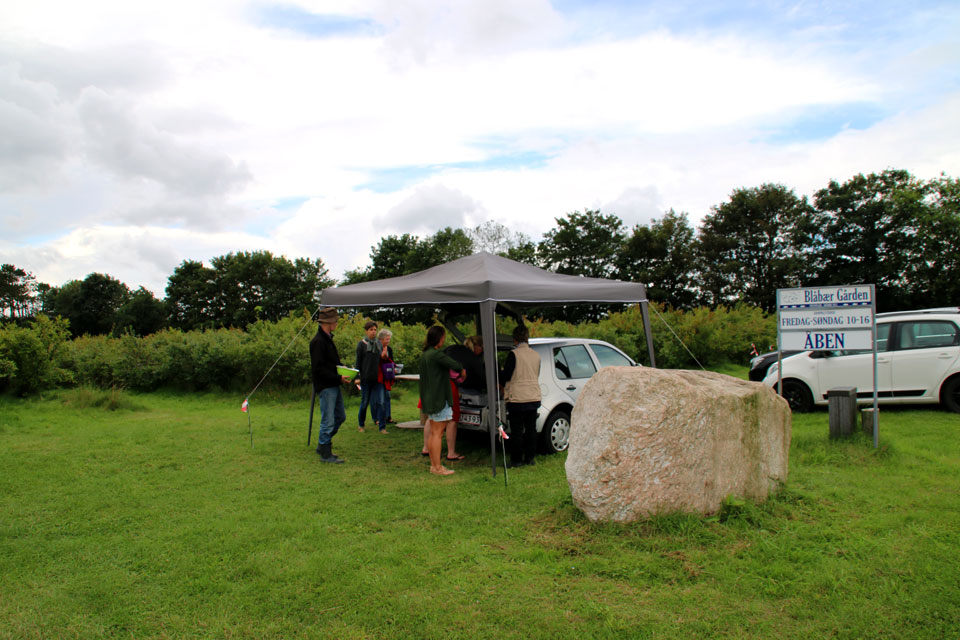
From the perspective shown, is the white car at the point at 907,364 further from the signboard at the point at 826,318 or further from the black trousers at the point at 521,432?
the black trousers at the point at 521,432

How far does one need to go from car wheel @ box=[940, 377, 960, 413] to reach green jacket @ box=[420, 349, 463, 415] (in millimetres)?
7658

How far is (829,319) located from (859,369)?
2.98 metres

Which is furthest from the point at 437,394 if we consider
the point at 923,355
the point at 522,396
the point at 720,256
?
the point at 720,256

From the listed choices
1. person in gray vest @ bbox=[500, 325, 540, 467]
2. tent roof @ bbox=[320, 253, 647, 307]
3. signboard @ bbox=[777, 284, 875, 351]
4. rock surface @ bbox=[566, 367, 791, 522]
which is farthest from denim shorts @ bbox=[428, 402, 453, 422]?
signboard @ bbox=[777, 284, 875, 351]

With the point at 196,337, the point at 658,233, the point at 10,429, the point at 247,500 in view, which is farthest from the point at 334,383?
the point at 658,233

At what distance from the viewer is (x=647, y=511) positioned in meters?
4.72

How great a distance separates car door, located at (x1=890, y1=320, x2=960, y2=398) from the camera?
30.5ft

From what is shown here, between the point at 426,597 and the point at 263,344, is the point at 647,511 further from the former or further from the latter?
the point at 263,344

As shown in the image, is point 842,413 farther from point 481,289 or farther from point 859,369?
point 481,289

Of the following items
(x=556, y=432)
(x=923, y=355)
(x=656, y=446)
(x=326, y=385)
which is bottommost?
(x=556, y=432)

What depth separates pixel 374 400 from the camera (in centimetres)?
1027

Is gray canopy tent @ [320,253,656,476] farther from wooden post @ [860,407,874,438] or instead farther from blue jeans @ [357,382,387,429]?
wooden post @ [860,407,874,438]

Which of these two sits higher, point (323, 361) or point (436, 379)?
point (323, 361)

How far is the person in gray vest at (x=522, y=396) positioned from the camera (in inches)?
285
